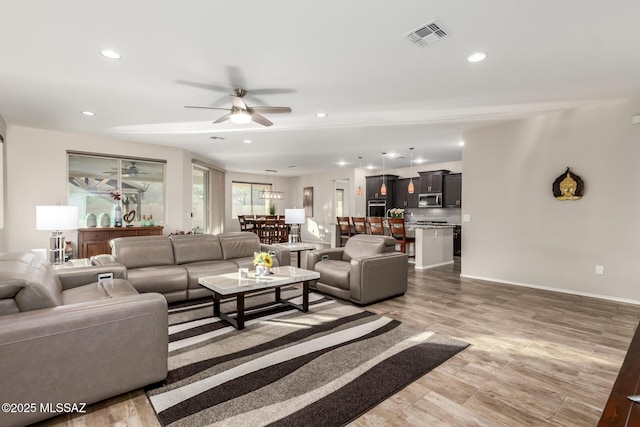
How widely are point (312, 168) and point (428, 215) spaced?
3.88 meters

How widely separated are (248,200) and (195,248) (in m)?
7.34

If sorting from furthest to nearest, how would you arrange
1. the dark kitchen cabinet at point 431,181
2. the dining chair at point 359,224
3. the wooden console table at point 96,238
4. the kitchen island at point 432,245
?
the dark kitchen cabinet at point 431,181 → the dining chair at point 359,224 → the kitchen island at point 432,245 → the wooden console table at point 96,238

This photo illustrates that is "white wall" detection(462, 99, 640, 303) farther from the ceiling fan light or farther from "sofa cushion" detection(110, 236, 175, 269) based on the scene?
"sofa cushion" detection(110, 236, 175, 269)

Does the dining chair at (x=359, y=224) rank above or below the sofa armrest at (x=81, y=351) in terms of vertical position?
above

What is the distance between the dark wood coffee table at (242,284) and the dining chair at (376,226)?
3.34 meters

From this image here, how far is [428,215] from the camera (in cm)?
920

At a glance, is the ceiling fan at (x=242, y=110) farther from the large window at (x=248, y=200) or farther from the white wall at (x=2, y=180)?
the large window at (x=248, y=200)

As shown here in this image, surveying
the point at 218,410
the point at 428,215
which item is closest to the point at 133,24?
the point at 218,410

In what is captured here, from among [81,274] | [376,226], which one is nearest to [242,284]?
[81,274]

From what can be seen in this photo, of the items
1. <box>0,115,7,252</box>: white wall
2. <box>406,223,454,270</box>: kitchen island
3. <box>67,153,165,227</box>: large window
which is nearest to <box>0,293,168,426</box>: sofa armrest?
<box>0,115,7,252</box>: white wall

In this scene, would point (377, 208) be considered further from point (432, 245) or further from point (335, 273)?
point (335, 273)

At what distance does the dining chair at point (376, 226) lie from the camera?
657cm

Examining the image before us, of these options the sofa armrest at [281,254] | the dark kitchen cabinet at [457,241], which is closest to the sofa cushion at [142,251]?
the sofa armrest at [281,254]

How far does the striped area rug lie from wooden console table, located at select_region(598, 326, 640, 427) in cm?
123
